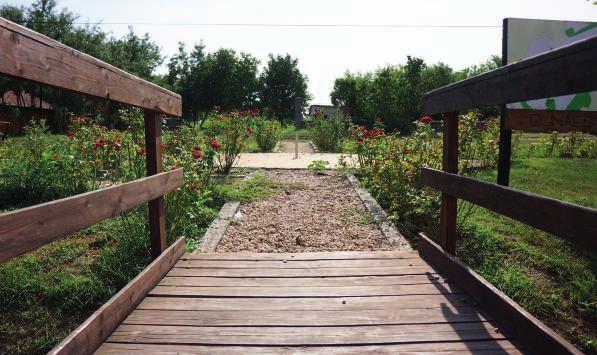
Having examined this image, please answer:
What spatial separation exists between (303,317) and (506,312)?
1.09m

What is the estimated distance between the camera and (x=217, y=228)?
4.83 m

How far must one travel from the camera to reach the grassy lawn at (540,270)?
2.96m

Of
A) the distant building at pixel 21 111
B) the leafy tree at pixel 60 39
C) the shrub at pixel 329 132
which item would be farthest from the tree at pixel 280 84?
the shrub at pixel 329 132

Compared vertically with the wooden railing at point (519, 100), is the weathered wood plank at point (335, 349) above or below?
below

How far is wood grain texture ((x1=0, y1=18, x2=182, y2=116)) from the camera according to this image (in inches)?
55.6

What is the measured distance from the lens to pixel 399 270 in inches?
123

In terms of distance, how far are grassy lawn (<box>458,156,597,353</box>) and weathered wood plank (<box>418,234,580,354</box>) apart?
0.67 meters

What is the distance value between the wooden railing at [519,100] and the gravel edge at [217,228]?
2298 millimetres

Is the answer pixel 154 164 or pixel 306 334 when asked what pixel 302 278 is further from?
pixel 154 164

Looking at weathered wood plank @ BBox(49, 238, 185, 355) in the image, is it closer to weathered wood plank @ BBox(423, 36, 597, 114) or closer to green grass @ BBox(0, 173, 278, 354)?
green grass @ BBox(0, 173, 278, 354)

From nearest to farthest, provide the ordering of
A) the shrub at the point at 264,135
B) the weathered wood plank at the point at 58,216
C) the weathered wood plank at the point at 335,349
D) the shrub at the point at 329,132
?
the weathered wood plank at the point at 58,216, the weathered wood plank at the point at 335,349, the shrub at the point at 329,132, the shrub at the point at 264,135

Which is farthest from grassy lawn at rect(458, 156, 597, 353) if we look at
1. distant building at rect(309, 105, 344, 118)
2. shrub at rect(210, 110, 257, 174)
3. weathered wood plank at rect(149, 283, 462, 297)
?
distant building at rect(309, 105, 344, 118)

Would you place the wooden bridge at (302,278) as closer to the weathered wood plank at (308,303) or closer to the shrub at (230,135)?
the weathered wood plank at (308,303)

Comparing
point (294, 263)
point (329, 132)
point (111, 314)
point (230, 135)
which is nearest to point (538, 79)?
point (294, 263)
